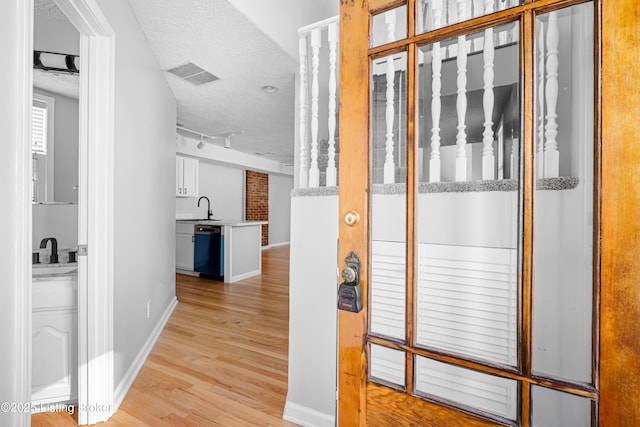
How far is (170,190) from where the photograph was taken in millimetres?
3387

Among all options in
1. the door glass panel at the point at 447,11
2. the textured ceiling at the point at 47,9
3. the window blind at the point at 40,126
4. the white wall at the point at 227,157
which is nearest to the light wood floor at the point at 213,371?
the window blind at the point at 40,126

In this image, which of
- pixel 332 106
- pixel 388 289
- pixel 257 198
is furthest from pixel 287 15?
pixel 257 198

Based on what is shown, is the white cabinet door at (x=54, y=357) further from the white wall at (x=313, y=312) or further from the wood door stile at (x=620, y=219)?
the wood door stile at (x=620, y=219)

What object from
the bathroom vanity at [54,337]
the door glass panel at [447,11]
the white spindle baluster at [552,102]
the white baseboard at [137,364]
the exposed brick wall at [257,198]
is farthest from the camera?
the exposed brick wall at [257,198]

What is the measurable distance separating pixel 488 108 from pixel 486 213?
33cm

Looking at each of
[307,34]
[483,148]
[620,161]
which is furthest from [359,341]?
[307,34]

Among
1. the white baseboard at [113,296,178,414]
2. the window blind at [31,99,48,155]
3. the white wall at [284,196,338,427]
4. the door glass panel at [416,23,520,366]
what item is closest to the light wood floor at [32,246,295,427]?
the white baseboard at [113,296,178,414]

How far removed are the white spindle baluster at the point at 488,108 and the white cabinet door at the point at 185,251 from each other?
5.08 m

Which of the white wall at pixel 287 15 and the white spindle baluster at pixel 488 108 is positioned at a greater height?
the white wall at pixel 287 15

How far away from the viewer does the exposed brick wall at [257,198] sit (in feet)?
26.8

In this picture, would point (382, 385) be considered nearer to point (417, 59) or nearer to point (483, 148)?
point (483, 148)

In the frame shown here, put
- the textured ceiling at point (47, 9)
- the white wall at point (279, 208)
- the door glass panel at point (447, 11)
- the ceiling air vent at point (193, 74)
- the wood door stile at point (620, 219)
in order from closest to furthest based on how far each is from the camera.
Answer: the wood door stile at point (620, 219) < the door glass panel at point (447, 11) < the textured ceiling at point (47, 9) < the ceiling air vent at point (193, 74) < the white wall at point (279, 208)

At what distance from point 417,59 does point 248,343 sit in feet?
8.36

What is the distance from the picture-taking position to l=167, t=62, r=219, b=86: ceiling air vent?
104 inches
